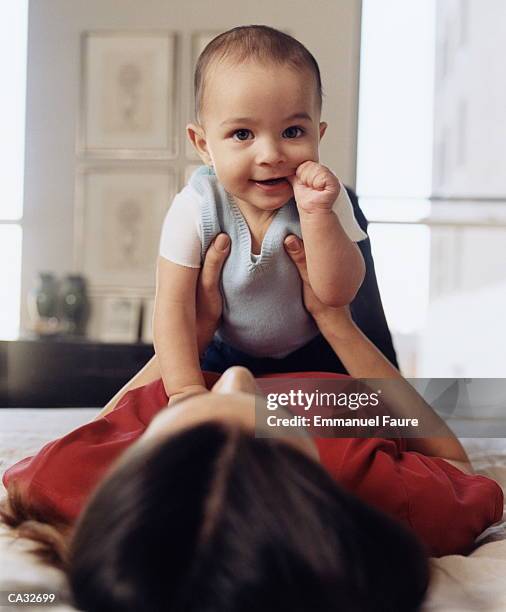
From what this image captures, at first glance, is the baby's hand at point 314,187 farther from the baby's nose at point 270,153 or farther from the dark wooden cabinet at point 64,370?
the dark wooden cabinet at point 64,370

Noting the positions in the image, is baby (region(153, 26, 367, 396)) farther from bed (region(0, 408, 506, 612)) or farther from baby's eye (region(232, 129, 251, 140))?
bed (region(0, 408, 506, 612))

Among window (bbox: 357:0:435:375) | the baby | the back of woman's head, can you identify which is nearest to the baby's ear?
the baby

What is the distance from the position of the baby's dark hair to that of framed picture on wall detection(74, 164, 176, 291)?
0.29 ft

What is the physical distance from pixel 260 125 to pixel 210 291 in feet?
0.35

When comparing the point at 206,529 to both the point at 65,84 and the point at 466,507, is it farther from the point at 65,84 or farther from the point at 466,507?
the point at 65,84

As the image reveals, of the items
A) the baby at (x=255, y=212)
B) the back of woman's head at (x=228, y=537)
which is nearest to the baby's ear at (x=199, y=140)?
the baby at (x=255, y=212)

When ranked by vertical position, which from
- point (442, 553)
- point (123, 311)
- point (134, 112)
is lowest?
point (442, 553)

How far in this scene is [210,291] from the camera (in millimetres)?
502

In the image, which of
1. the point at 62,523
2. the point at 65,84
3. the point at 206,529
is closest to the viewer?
the point at 206,529

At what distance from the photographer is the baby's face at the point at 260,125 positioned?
1.49 feet

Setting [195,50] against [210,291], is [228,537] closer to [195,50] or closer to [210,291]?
[210,291]

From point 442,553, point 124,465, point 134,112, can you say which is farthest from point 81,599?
point 134,112

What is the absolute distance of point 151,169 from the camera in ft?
1.82

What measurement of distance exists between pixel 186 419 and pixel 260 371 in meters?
0.17
